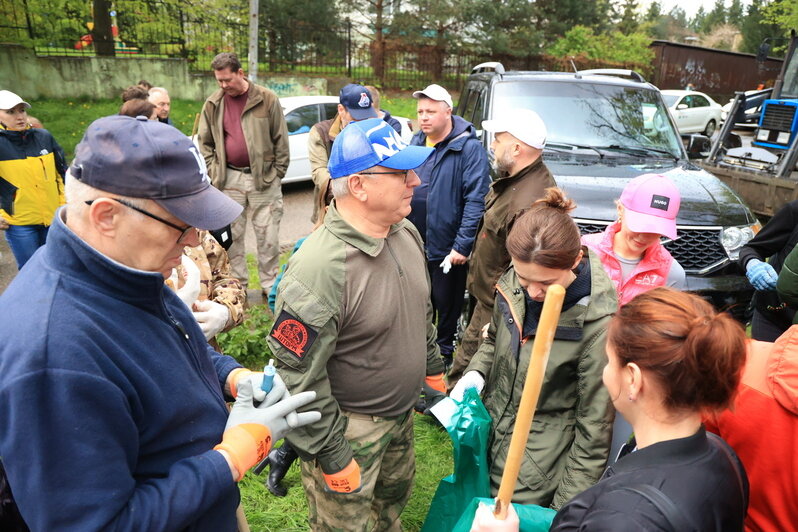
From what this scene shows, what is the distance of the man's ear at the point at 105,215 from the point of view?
1326 millimetres

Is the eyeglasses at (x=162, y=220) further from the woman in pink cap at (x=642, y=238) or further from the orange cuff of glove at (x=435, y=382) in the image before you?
the woman in pink cap at (x=642, y=238)

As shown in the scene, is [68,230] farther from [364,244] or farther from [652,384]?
[652,384]

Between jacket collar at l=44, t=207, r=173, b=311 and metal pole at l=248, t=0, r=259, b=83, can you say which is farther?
metal pole at l=248, t=0, r=259, b=83

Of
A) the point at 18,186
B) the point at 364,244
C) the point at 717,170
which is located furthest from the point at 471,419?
the point at 717,170

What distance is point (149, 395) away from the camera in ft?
4.53

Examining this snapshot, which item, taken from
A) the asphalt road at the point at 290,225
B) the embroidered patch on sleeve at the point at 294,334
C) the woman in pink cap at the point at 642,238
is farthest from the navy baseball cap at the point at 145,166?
the asphalt road at the point at 290,225

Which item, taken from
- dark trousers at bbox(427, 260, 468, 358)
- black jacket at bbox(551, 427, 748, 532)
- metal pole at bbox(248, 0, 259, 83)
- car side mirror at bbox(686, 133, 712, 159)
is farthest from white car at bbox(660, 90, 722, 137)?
black jacket at bbox(551, 427, 748, 532)

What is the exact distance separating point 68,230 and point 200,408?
23.4 inches

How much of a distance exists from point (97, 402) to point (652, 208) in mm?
2599

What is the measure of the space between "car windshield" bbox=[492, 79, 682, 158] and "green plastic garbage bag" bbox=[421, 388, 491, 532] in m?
3.78

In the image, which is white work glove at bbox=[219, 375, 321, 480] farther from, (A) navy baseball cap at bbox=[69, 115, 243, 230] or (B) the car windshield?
(B) the car windshield

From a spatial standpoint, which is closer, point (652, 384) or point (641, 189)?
point (652, 384)

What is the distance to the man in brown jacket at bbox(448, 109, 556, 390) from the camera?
3.58m

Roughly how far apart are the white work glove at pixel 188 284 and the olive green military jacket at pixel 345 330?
0.48m
